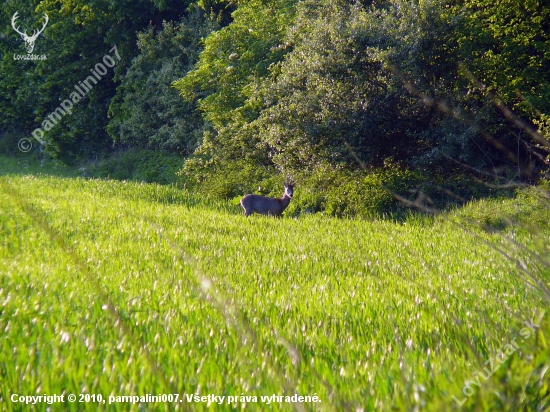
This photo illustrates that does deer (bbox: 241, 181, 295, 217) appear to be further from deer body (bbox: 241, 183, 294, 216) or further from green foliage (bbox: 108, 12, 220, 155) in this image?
green foliage (bbox: 108, 12, 220, 155)

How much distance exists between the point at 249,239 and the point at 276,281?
322 cm

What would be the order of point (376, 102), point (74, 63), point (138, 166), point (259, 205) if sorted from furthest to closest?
point (74, 63) → point (138, 166) → point (376, 102) → point (259, 205)

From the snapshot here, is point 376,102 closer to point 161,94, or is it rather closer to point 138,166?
point 161,94

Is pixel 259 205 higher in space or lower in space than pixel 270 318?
lower

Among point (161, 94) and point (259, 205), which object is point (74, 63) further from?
point (259, 205)

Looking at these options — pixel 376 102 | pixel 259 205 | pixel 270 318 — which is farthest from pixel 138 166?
pixel 270 318

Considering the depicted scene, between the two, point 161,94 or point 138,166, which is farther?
point 138,166

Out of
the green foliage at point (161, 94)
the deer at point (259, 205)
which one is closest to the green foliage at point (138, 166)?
the green foliage at point (161, 94)

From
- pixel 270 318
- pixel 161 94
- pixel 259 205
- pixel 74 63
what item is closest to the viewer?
pixel 270 318

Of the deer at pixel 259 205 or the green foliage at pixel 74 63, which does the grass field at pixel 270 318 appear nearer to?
the deer at pixel 259 205

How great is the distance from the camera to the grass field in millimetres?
3432

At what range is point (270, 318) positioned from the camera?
17.5ft

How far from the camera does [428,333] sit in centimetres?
Result: 489

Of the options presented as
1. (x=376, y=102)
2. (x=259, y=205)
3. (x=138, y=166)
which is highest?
(x=376, y=102)
